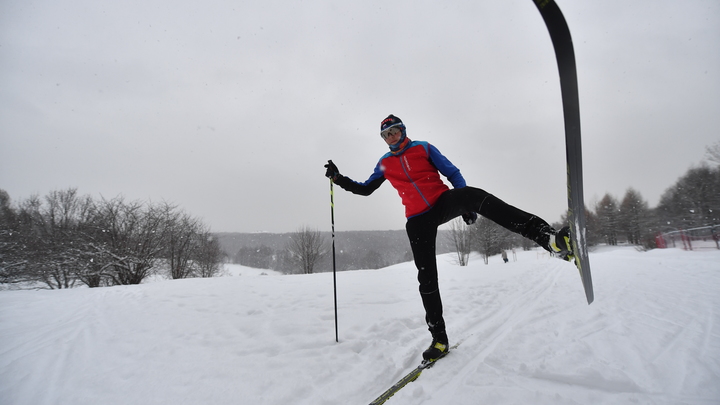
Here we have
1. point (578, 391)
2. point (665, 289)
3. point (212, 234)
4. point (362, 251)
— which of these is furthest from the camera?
point (362, 251)

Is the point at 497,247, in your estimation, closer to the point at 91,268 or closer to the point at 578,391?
the point at 578,391

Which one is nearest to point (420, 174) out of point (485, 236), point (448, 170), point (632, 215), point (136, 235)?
point (448, 170)

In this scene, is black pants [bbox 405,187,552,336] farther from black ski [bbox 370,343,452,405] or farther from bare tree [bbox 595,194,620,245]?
bare tree [bbox 595,194,620,245]

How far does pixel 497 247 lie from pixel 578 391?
38265mm

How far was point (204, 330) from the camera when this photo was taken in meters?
3.14

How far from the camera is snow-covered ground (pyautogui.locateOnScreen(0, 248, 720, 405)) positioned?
164cm

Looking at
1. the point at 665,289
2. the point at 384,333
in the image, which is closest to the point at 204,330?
the point at 384,333

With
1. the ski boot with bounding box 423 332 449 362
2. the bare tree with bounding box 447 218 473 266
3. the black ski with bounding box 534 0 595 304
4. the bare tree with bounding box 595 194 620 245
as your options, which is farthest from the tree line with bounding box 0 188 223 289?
the bare tree with bounding box 595 194 620 245

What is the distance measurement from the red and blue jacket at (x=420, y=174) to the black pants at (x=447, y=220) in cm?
10

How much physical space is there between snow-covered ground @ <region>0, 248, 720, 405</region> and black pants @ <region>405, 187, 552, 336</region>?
44 centimetres

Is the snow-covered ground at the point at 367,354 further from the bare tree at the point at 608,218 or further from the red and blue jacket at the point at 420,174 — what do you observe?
the bare tree at the point at 608,218

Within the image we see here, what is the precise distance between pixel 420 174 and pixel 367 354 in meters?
1.73

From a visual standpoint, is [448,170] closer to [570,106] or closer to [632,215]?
[570,106]

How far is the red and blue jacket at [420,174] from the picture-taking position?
2439 millimetres
